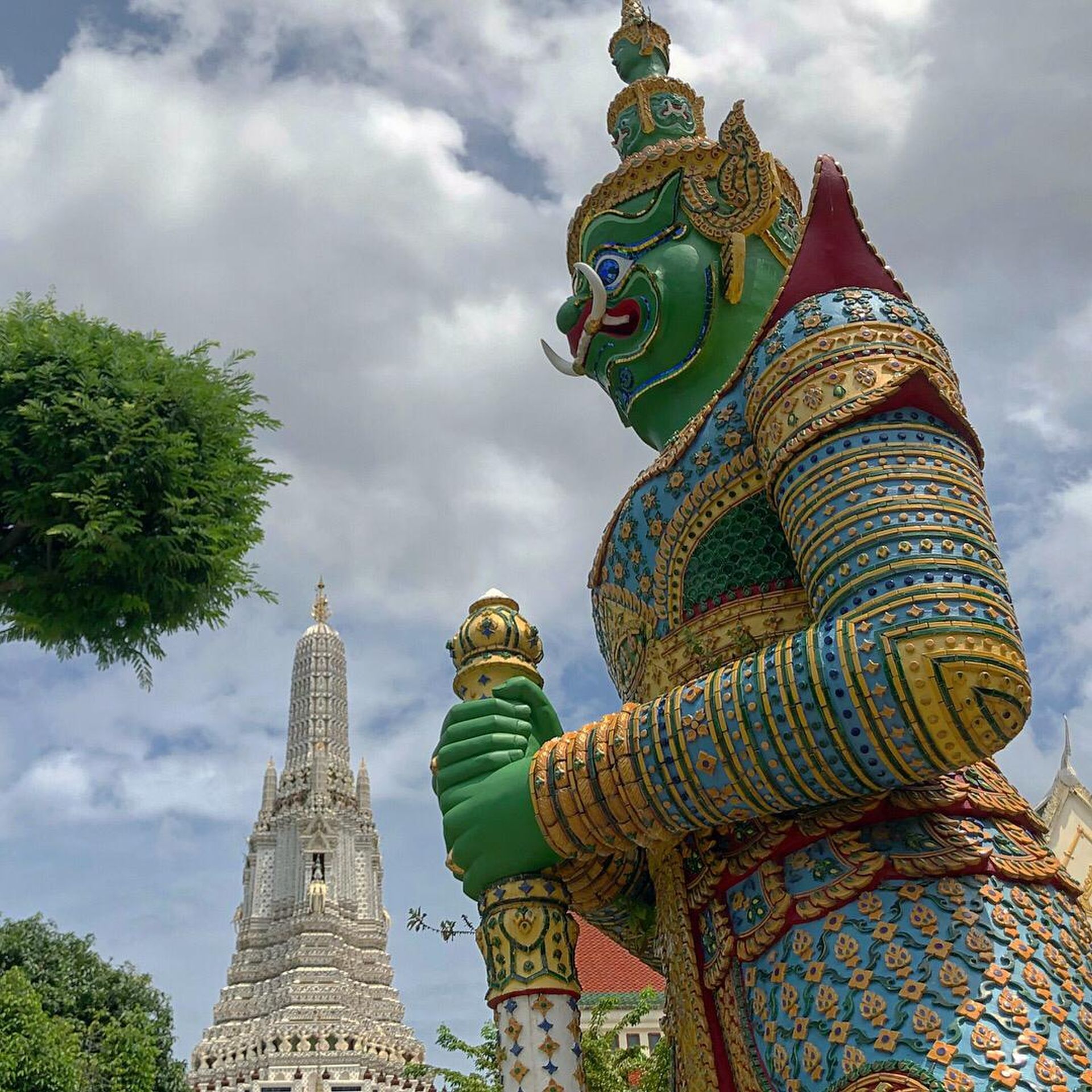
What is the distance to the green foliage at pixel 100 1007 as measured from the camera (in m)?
17.9

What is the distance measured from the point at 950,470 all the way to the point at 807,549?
41 centimetres

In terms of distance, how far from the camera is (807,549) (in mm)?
3045

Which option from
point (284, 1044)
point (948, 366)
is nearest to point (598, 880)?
point (948, 366)

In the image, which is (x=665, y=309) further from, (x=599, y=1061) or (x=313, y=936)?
(x=313, y=936)

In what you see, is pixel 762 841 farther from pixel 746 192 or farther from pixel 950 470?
pixel 746 192

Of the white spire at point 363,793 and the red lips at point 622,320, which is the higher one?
the white spire at point 363,793

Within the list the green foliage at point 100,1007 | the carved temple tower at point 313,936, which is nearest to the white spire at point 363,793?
the carved temple tower at point 313,936

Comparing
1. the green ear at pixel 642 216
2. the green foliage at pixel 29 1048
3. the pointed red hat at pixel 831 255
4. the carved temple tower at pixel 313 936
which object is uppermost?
the carved temple tower at pixel 313 936

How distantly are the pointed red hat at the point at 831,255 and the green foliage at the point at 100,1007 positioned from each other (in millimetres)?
17338

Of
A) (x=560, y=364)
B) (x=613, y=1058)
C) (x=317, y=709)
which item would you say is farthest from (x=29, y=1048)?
(x=317, y=709)

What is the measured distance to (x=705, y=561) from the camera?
3.48 metres

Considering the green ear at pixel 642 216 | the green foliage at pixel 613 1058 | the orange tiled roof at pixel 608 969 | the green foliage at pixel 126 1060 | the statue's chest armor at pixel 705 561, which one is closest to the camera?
the statue's chest armor at pixel 705 561

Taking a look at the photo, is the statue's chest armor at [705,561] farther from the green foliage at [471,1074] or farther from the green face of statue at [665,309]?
the green foliage at [471,1074]

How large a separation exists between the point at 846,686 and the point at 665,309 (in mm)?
1705
